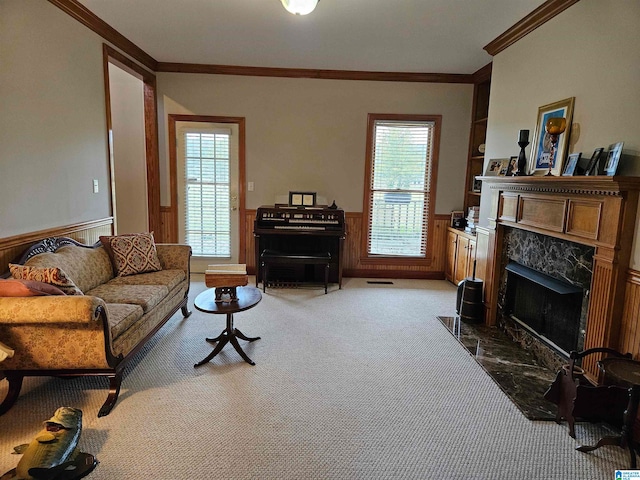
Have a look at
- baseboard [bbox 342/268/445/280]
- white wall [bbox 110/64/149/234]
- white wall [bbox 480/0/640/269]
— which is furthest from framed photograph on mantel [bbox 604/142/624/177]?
white wall [bbox 110/64/149/234]

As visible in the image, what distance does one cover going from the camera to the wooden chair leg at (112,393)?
2.27 metres

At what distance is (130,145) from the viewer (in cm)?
532

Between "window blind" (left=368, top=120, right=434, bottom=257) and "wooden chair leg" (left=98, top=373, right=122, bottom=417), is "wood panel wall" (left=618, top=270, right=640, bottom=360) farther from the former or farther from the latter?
"window blind" (left=368, top=120, right=434, bottom=257)

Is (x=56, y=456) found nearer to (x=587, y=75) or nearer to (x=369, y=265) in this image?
(x=587, y=75)

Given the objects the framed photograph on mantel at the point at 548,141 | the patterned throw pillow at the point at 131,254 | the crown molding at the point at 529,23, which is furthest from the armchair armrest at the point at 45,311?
the crown molding at the point at 529,23

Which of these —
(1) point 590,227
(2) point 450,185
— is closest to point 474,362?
(1) point 590,227

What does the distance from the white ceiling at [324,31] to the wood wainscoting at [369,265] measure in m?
2.01

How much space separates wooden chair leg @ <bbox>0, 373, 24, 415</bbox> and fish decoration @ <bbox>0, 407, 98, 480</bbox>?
0.52 m

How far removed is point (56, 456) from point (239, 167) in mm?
4068

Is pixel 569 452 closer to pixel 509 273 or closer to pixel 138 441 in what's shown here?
pixel 509 273

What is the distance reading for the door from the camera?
207 inches

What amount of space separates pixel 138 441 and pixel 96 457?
0.19 meters

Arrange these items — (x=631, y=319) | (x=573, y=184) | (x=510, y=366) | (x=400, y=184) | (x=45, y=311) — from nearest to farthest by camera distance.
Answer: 1. (x=45, y=311)
2. (x=631, y=319)
3. (x=573, y=184)
4. (x=510, y=366)
5. (x=400, y=184)

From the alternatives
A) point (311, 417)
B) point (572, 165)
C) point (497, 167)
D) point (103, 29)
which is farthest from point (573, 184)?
point (103, 29)
